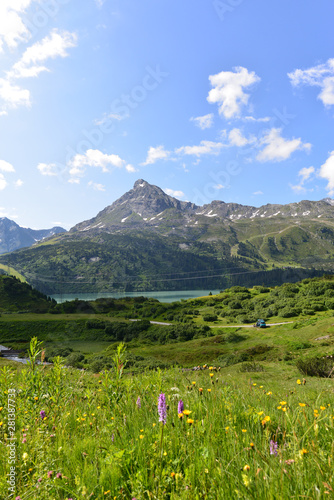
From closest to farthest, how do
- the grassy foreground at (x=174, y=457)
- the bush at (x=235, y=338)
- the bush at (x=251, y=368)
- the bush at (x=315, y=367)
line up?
the grassy foreground at (x=174, y=457), the bush at (x=315, y=367), the bush at (x=251, y=368), the bush at (x=235, y=338)

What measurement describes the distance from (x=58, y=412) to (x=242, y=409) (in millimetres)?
2775

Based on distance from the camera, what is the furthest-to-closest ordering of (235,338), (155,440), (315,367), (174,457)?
(235,338) → (315,367) → (155,440) → (174,457)

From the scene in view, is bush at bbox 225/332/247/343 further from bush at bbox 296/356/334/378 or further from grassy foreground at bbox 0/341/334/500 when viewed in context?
grassy foreground at bbox 0/341/334/500

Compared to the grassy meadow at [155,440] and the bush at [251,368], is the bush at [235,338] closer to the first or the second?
the bush at [251,368]

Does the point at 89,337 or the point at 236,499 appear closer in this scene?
the point at 236,499

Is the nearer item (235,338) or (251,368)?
(251,368)

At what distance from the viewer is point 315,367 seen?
50.2 ft

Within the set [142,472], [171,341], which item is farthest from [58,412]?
[171,341]

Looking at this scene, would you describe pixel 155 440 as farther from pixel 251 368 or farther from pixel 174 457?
pixel 251 368

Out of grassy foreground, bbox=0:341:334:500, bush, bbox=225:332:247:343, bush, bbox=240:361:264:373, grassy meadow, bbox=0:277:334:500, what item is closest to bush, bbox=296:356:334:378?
bush, bbox=240:361:264:373

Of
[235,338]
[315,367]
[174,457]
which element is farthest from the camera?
[235,338]

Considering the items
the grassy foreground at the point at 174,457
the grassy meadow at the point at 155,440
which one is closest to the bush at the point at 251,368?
the grassy meadow at the point at 155,440

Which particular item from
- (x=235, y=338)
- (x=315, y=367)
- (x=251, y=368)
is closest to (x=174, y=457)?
(x=315, y=367)

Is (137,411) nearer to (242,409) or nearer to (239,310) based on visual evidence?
(242,409)
